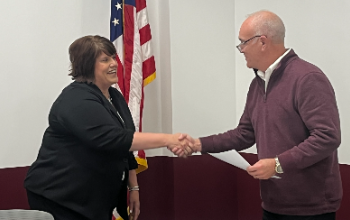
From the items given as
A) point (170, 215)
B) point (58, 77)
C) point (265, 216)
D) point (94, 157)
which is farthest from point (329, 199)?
point (58, 77)

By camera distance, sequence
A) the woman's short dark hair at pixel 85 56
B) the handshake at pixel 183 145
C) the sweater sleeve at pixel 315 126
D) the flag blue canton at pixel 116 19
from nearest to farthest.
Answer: the sweater sleeve at pixel 315 126 → the woman's short dark hair at pixel 85 56 → the handshake at pixel 183 145 → the flag blue canton at pixel 116 19

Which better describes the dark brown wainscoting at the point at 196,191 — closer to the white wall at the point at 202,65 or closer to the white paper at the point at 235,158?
the white wall at the point at 202,65

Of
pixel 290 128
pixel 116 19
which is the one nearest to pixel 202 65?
pixel 116 19

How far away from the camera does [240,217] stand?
130 inches

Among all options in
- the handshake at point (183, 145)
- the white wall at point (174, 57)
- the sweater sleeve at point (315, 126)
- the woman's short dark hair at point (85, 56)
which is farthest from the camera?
the white wall at point (174, 57)

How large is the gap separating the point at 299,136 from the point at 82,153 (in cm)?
98

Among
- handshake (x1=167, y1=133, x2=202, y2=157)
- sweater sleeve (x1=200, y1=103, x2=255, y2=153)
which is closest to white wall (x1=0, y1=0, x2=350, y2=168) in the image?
sweater sleeve (x1=200, y1=103, x2=255, y2=153)

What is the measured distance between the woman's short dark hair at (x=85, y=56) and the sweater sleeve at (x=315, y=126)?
99 centimetres

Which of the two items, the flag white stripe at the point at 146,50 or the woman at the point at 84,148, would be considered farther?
the flag white stripe at the point at 146,50

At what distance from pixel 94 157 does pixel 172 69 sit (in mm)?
1421

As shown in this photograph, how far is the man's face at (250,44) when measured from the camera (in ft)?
6.15

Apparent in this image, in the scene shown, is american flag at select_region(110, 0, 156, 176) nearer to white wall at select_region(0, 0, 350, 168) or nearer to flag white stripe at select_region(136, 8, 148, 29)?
flag white stripe at select_region(136, 8, 148, 29)

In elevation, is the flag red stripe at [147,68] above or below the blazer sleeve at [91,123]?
above

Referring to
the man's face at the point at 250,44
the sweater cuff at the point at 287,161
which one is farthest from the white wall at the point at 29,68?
the sweater cuff at the point at 287,161
